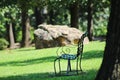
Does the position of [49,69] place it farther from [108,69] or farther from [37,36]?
[37,36]

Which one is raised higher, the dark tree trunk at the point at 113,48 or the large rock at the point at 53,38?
the dark tree trunk at the point at 113,48

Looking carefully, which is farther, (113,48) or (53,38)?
(53,38)

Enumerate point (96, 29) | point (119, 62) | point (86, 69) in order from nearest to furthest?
point (119, 62) → point (86, 69) → point (96, 29)

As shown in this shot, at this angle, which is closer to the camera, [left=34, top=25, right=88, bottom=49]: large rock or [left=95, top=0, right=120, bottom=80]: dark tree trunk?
[left=95, top=0, right=120, bottom=80]: dark tree trunk

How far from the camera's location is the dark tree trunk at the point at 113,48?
8758mm

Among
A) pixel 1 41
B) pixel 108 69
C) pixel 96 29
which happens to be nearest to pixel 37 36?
pixel 1 41

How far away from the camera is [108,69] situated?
8.85 meters

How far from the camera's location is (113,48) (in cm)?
885

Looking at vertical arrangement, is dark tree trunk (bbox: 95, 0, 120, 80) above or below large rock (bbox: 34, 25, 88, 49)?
above

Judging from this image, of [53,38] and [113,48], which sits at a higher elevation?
[113,48]

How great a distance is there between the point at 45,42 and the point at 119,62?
1849 centimetres

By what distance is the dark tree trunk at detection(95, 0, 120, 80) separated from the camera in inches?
345

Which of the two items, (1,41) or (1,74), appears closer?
(1,74)

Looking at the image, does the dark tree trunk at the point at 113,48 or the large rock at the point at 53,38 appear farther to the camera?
the large rock at the point at 53,38
